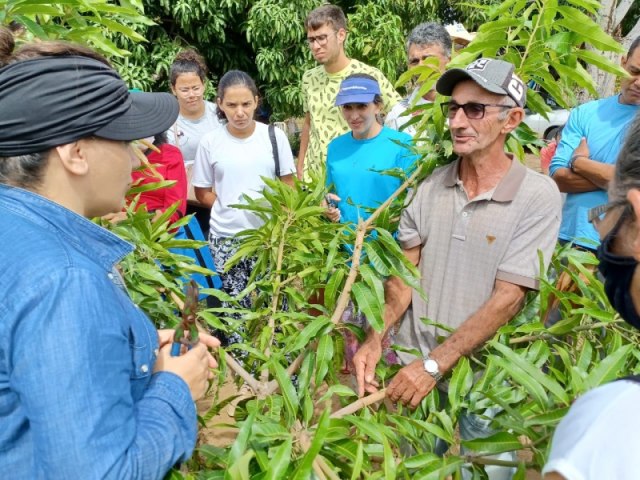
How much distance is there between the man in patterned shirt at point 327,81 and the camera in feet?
13.3

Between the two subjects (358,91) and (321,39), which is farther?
(321,39)

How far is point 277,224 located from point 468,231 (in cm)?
75

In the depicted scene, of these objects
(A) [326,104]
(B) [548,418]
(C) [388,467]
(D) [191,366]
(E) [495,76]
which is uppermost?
(E) [495,76]

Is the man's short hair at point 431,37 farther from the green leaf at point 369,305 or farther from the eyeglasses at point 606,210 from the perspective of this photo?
the eyeglasses at point 606,210

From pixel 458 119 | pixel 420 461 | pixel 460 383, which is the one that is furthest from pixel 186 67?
pixel 420 461

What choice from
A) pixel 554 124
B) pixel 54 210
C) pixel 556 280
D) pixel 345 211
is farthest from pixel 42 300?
pixel 554 124

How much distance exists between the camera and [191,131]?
14.2ft

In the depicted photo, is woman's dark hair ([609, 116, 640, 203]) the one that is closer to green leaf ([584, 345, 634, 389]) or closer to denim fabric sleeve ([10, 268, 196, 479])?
green leaf ([584, 345, 634, 389])

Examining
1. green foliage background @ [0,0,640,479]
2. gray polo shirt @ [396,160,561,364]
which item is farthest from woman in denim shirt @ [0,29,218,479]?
gray polo shirt @ [396,160,561,364]

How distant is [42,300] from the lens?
0.97 metres

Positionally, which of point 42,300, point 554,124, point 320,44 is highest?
point 42,300

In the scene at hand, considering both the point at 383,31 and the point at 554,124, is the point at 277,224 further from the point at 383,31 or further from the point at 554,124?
the point at 554,124

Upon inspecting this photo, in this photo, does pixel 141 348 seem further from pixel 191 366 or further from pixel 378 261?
pixel 378 261

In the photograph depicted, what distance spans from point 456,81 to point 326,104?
6.50 ft
